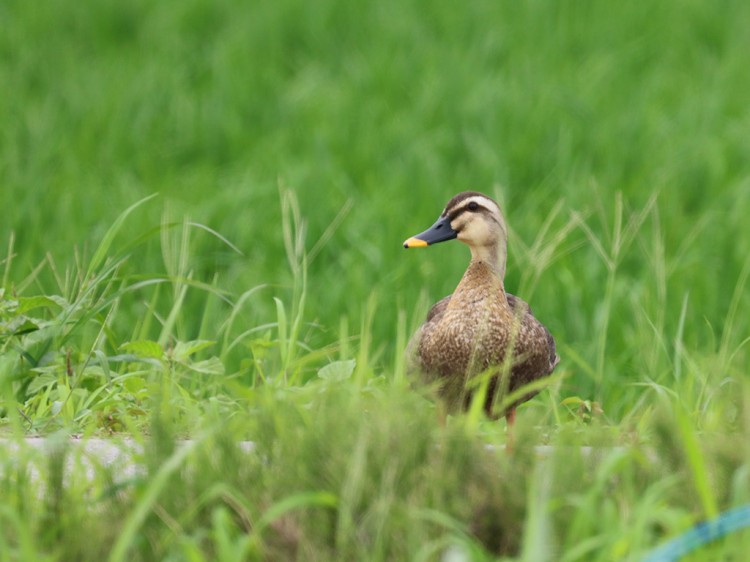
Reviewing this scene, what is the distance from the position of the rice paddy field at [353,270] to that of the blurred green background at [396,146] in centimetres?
3


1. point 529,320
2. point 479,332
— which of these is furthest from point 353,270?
point 479,332

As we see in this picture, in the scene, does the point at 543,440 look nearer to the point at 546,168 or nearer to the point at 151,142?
the point at 546,168

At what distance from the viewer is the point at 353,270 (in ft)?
19.5

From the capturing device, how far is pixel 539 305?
5805mm

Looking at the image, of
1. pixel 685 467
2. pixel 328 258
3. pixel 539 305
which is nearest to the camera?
pixel 685 467

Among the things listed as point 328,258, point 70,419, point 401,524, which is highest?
point 401,524

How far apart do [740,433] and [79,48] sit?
322 inches

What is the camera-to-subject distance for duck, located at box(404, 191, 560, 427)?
3.58 meters

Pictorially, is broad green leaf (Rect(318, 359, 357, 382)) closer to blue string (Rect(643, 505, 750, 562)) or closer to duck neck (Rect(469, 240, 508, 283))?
duck neck (Rect(469, 240, 508, 283))

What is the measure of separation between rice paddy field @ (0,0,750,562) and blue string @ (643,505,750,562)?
5 cm

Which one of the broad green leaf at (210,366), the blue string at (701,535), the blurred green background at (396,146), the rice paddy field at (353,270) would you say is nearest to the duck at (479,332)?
the rice paddy field at (353,270)

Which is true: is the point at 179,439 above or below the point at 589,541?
below

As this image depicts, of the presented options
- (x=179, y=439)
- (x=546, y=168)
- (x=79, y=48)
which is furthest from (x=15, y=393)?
(x=79, y=48)

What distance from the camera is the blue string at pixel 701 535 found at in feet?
7.71
